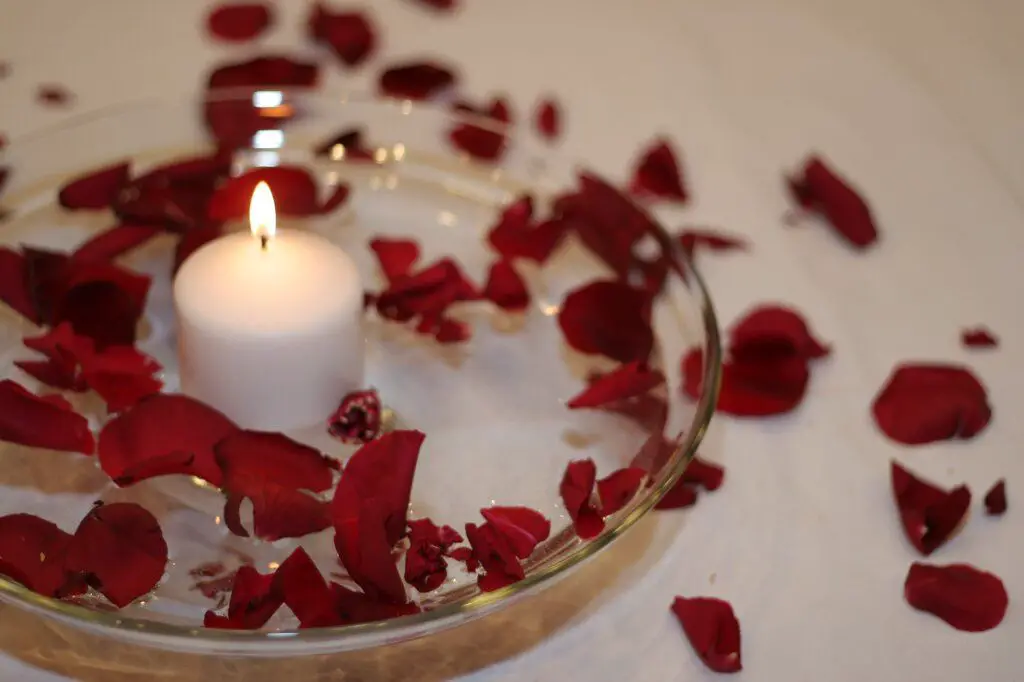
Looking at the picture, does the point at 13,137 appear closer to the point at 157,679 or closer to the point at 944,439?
the point at 157,679

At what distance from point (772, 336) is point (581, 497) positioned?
18cm

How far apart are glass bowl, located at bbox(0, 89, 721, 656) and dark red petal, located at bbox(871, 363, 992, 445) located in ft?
0.39

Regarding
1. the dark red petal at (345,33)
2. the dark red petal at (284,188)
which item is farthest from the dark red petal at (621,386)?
the dark red petal at (345,33)

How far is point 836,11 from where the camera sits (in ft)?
3.25

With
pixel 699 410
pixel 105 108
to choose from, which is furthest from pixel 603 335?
pixel 105 108

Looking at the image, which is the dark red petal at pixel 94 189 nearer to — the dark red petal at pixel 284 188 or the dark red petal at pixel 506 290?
the dark red petal at pixel 284 188

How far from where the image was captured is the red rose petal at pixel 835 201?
77 cm

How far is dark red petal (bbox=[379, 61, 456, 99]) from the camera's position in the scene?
855mm

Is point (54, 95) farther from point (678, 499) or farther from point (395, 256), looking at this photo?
point (678, 499)

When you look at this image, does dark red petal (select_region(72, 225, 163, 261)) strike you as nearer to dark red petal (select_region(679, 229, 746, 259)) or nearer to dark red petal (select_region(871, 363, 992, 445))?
dark red petal (select_region(679, 229, 746, 259))

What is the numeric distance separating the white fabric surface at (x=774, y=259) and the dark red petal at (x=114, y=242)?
0.15 m

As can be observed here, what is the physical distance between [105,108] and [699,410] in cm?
49

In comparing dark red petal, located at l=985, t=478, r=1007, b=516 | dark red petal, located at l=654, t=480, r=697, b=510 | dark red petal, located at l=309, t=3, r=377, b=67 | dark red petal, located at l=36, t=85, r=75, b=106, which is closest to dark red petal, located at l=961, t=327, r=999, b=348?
dark red petal, located at l=985, t=478, r=1007, b=516

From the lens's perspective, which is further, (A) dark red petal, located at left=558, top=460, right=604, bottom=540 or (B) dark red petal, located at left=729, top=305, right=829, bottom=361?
(B) dark red petal, located at left=729, top=305, right=829, bottom=361
